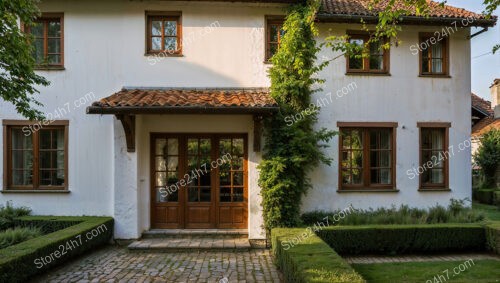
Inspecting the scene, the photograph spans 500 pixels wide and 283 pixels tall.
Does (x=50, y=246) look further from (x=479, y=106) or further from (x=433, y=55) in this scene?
(x=479, y=106)

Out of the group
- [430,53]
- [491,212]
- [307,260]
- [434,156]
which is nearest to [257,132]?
[307,260]

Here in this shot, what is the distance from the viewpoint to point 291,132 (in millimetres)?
9117

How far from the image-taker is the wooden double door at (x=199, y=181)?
992 cm

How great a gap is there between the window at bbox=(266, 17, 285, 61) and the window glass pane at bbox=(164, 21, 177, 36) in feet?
8.33

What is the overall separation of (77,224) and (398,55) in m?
9.63

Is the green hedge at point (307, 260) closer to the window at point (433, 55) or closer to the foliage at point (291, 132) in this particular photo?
the foliage at point (291, 132)

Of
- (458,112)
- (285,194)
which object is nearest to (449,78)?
(458,112)

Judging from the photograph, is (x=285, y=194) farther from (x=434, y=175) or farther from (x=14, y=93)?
(x=14, y=93)

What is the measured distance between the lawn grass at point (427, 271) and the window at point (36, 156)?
790 centimetres

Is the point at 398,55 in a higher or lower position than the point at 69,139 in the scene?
higher

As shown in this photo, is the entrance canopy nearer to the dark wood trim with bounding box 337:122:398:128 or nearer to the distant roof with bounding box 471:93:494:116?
the dark wood trim with bounding box 337:122:398:128

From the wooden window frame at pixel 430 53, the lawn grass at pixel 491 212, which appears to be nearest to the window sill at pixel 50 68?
the wooden window frame at pixel 430 53

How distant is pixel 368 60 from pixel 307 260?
22.1 feet

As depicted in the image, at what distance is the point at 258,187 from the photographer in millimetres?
9430
